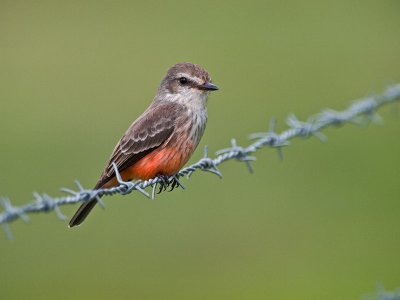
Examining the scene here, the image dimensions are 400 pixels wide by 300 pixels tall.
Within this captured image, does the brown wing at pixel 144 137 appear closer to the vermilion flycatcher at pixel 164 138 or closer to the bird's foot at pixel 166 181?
the vermilion flycatcher at pixel 164 138

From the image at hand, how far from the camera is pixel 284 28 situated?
1983 cm

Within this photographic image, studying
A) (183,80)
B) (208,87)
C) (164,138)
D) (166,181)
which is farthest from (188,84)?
(166,181)

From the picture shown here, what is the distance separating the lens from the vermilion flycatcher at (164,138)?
801 cm

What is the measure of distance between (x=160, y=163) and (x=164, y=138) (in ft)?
0.74

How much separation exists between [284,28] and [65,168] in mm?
7344

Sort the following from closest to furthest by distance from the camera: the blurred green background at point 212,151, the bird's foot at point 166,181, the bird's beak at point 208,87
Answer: the bird's foot at point 166,181 → the bird's beak at point 208,87 → the blurred green background at point 212,151

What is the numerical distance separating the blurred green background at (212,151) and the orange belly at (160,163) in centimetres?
322

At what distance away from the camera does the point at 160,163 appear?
26.2 feet

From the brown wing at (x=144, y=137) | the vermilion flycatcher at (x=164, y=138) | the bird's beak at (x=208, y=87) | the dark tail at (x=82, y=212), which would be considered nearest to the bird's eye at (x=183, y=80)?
the vermilion flycatcher at (x=164, y=138)

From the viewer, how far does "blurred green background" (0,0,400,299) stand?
11.8m

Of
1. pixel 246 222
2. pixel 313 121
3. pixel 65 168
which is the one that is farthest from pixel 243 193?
pixel 313 121

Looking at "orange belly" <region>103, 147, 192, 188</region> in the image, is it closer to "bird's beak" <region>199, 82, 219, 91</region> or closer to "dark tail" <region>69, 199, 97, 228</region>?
"dark tail" <region>69, 199, 97, 228</region>

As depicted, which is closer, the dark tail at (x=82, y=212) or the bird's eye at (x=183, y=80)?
the dark tail at (x=82, y=212)

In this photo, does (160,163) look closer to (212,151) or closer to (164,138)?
(164,138)
